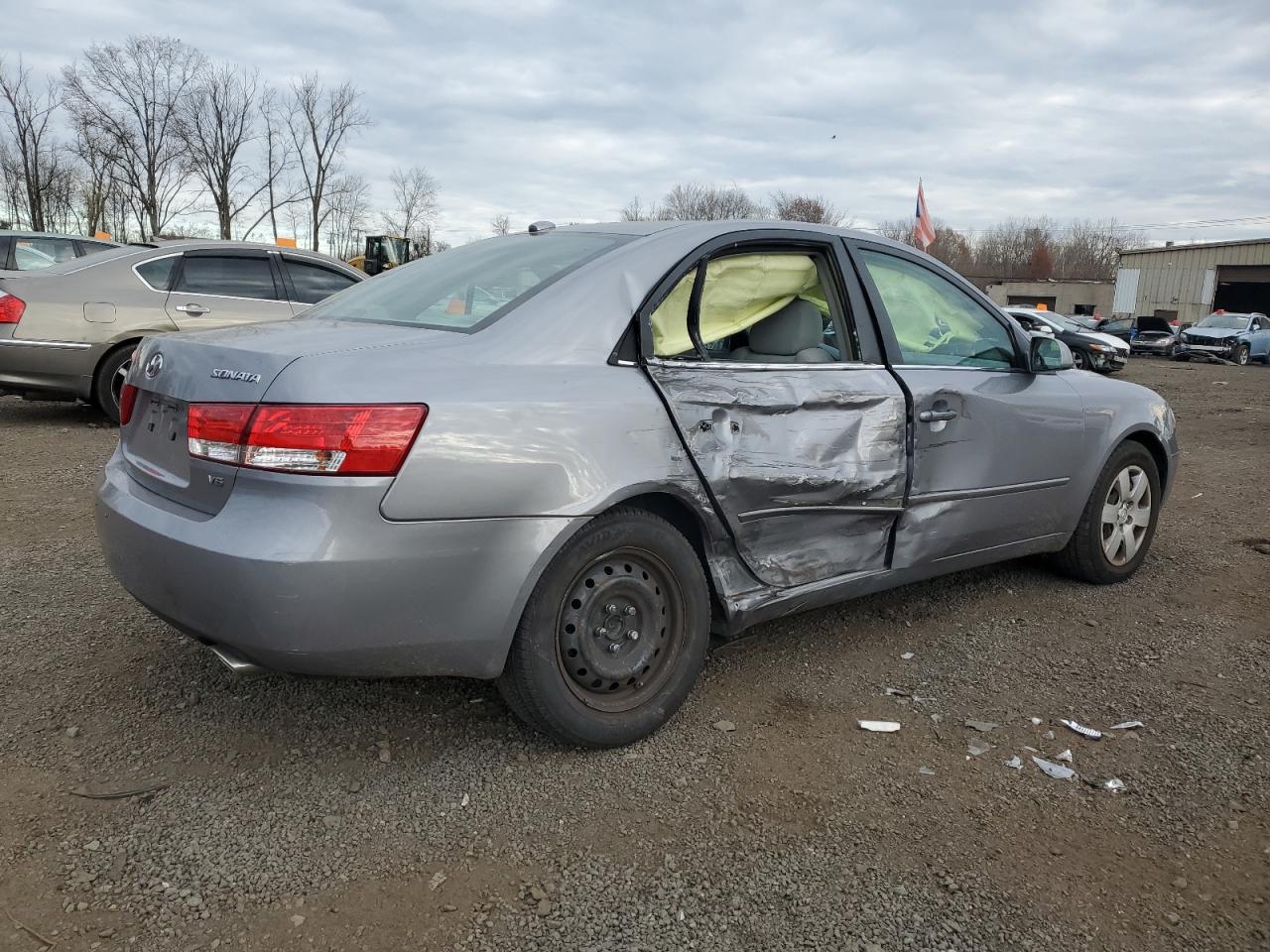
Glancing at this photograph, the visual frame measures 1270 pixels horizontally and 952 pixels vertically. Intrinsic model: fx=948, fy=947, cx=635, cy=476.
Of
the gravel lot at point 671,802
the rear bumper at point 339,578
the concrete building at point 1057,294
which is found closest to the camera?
the gravel lot at point 671,802

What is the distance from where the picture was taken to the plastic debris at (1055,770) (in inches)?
109

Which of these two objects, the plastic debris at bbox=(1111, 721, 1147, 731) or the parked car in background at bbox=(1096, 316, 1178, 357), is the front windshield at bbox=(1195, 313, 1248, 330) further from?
the plastic debris at bbox=(1111, 721, 1147, 731)

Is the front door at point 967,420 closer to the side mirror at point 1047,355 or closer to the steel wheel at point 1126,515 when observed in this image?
the side mirror at point 1047,355

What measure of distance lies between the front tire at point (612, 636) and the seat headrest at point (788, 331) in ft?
3.16

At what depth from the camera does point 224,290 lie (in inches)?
324

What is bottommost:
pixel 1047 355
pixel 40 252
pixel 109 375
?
pixel 109 375

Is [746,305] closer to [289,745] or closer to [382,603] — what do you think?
[382,603]

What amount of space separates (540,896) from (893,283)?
2.59 meters

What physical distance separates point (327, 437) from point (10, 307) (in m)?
6.56

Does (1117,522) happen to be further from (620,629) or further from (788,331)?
(620,629)

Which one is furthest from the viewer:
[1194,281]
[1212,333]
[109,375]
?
[1194,281]

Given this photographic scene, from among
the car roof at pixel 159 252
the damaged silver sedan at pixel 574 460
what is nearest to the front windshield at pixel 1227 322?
the car roof at pixel 159 252

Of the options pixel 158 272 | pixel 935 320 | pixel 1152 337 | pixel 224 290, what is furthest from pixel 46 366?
pixel 1152 337

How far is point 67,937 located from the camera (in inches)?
77.5
